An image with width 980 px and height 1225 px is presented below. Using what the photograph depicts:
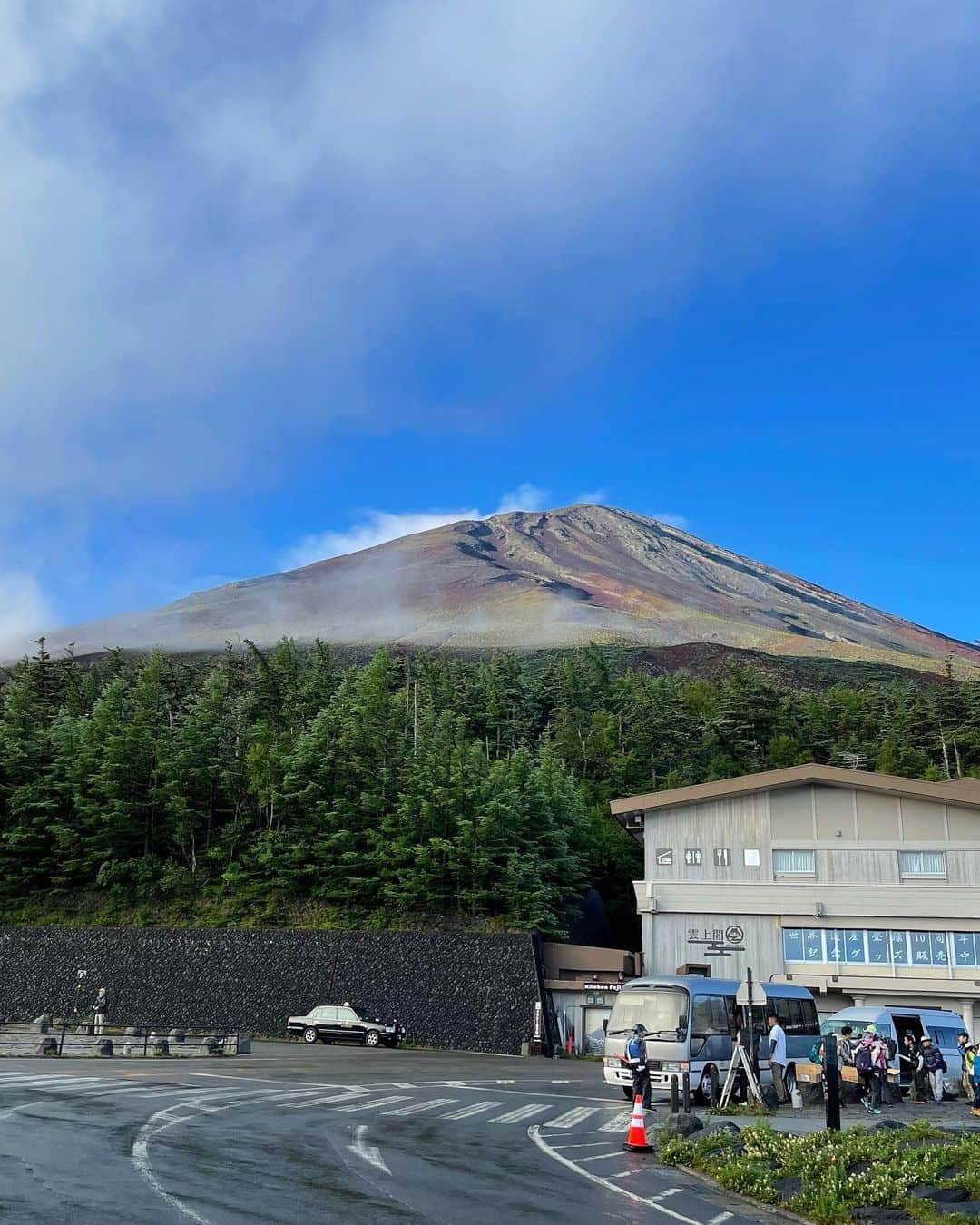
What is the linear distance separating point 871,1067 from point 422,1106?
8.67m

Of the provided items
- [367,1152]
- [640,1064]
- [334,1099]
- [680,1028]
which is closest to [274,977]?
[334,1099]

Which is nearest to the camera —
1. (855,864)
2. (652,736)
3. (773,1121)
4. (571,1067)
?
(773,1121)

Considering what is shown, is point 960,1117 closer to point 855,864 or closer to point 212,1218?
point 212,1218

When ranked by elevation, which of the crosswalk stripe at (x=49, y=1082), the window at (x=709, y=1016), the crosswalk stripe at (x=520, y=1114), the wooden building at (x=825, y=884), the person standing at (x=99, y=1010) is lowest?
the person standing at (x=99, y=1010)

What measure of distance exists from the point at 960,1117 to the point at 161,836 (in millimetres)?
38413

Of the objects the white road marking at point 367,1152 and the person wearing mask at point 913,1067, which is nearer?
the white road marking at point 367,1152

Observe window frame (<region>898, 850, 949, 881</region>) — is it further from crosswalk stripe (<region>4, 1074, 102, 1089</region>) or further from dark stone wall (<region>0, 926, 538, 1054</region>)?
crosswalk stripe (<region>4, 1074, 102, 1089</region>)

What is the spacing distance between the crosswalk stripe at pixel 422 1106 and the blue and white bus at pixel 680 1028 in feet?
11.0

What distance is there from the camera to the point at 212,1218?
26.4ft

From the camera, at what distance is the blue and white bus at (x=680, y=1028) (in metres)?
20.5

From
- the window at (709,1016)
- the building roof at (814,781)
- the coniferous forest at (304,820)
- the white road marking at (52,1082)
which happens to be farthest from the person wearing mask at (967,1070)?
the coniferous forest at (304,820)

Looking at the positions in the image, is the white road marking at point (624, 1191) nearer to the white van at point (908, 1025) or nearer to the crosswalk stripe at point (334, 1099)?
the crosswalk stripe at point (334, 1099)

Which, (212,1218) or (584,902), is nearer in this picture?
(212,1218)

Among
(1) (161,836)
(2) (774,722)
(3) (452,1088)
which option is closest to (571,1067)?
(3) (452,1088)
